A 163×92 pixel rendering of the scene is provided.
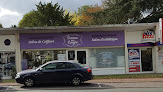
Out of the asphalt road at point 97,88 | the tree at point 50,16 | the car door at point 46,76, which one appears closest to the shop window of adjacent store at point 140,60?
the asphalt road at point 97,88

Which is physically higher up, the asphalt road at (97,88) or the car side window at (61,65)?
the car side window at (61,65)

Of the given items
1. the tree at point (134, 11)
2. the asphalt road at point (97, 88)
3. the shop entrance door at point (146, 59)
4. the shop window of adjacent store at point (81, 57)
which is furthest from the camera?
the tree at point (134, 11)

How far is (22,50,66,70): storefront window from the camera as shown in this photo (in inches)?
642

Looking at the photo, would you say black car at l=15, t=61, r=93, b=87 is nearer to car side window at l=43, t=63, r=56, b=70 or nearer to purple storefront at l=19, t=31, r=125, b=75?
car side window at l=43, t=63, r=56, b=70

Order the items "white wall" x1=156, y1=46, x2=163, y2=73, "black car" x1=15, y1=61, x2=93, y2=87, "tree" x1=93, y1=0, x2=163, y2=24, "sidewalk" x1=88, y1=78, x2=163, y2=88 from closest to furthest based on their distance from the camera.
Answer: "sidewalk" x1=88, y1=78, x2=163, y2=88 < "black car" x1=15, y1=61, x2=93, y2=87 < "white wall" x1=156, y1=46, x2=163, y2=73 < "tree" x1=93, y1=0, x2=163, y2=24

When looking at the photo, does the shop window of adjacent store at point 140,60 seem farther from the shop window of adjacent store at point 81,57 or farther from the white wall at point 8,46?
the white wall at point 8,46

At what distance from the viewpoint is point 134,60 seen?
1634cm

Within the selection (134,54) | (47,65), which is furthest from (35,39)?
(134,54)

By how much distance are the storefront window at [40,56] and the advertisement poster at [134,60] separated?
5741 millimetres

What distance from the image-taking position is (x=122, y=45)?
16172mm

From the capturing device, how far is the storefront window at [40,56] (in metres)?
16.3

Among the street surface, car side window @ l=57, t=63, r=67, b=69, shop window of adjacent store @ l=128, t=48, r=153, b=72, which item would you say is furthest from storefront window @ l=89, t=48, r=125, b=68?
car side window @ l=57, t=63, r=67, b=69

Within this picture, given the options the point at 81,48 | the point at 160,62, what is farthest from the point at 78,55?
the point at 160,62

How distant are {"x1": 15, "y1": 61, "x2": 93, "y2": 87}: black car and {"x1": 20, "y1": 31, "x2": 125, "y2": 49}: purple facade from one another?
17.1 feet
